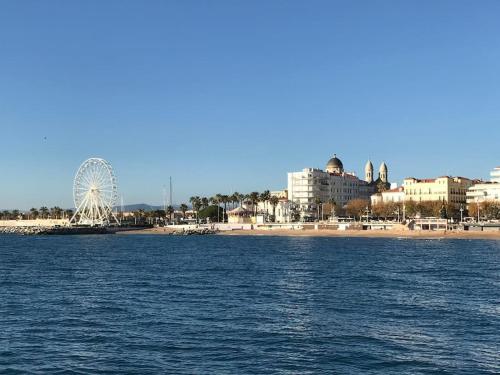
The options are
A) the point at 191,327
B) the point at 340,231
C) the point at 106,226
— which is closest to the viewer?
the point at 191,327

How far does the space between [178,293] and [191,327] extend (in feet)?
43.0

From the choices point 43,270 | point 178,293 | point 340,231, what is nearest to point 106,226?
point 340,231

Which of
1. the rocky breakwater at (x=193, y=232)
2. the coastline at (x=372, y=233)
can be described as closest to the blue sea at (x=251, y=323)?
the coastline at (x=372, y=233)

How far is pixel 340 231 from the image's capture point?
573ft

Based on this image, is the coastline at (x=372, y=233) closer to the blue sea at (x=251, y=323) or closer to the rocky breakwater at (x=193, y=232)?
the rocky breakwater at (x=193, y=232)

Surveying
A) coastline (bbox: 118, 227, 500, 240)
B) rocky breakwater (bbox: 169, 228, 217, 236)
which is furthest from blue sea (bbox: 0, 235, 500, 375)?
rocky breakwater (bbox: 169, 228, 217, 236)

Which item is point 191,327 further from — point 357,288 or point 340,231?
→ point 340,231

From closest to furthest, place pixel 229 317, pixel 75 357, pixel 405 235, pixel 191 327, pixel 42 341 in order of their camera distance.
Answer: pixel 75 357
pixel 42 341
pixel 191 327
pixel 229 317
pixel 405 235

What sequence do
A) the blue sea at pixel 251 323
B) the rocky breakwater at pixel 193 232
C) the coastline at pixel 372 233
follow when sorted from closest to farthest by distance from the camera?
the blue sea at pixel 251 323 < the coastline at pixel 372 233 < the rocky breakwater at pixel 193 232

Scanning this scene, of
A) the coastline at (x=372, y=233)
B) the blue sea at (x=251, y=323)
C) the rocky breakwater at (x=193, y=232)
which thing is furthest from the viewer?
the rocky breakwater at (x=193, y=232)

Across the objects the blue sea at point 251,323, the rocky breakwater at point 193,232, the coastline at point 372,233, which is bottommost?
the blue sea at point 251,323

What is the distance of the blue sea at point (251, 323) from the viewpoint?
25.3 meters

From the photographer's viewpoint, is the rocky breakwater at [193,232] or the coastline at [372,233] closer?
the coastline at [372,233]

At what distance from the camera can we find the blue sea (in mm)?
25312
